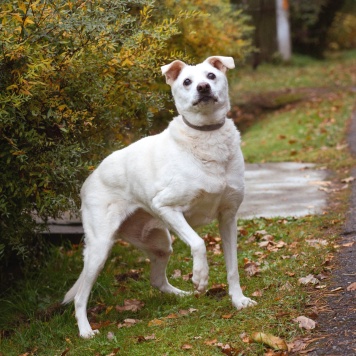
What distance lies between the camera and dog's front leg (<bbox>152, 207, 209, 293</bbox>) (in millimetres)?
4461

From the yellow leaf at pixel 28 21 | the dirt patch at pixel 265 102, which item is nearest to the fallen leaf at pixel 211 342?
the yellow leaf at pixel 28 21

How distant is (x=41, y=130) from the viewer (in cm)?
545

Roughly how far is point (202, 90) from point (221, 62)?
0.43 m

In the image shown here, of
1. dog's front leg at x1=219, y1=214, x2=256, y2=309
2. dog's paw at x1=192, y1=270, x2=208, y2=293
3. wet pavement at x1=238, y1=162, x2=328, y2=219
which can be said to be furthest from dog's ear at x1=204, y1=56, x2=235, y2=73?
Answer: wet pavement at x1=238, y1=162, x2=328, y2=219

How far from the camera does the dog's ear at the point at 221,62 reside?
4898mm

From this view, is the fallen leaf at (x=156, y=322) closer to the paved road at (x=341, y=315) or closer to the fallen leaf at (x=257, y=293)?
the fallen leaf at (x=257, y=293)

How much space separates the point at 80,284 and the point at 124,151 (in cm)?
107

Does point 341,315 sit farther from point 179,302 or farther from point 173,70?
point 173,70

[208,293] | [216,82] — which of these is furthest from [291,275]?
[216,82]

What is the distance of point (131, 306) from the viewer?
551 centimetres

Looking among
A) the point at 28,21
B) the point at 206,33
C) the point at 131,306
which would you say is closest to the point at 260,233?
the point at 131,306

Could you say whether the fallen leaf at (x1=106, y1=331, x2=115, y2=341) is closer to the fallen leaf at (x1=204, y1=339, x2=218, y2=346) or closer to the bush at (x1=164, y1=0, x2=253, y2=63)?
the fallen leaf at (x1=204, y1=339, x2=218, y2=346)

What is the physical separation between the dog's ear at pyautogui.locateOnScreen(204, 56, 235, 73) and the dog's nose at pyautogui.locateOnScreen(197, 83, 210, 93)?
36cm

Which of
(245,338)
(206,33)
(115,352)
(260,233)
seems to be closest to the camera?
(245,338)
